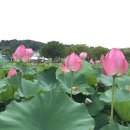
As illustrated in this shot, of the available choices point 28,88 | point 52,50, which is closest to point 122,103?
point 28,88

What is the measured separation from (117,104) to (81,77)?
0.54 m

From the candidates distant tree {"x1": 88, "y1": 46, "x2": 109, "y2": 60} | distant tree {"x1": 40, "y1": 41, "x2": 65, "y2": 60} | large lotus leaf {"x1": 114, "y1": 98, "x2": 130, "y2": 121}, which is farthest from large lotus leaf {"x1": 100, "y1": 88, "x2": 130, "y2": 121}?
distant tree {"x1": 40, "y1": 41, "x2": 65, "y2": 60}

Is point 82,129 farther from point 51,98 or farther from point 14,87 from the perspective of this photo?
point 14,87

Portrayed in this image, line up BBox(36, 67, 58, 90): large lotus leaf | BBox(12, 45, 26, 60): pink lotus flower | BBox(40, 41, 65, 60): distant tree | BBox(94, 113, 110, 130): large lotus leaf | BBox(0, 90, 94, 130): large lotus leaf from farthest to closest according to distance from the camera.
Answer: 1. BBox(40, 41, 65, 60): distant tree
2. BBox(12, 45, 26, 60): pink lotus flower
3. BBox(36, 67, 58, 90): large lotus leaf
4. BBox(94, 113, 110, 130): large lotus leaf
5. BBox(0, 90, 94, 130): large lotus leaf

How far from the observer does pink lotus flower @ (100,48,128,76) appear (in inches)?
43.4

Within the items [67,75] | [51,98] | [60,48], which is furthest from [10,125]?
[60,48]

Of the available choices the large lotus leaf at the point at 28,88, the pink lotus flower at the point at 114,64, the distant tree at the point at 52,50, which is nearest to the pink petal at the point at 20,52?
the large lotus leaf at the point at 28,88

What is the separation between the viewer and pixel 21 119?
96 cm

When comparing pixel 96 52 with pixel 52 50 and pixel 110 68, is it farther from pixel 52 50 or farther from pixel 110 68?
pixel 110 68

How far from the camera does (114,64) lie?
3.62 feet

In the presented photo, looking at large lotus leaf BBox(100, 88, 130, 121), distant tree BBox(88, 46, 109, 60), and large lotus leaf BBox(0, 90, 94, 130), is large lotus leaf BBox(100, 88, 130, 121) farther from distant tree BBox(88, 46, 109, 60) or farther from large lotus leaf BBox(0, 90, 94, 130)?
distant tree BBox(88, 46, 109, 60)

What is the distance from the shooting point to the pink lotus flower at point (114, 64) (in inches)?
43.4

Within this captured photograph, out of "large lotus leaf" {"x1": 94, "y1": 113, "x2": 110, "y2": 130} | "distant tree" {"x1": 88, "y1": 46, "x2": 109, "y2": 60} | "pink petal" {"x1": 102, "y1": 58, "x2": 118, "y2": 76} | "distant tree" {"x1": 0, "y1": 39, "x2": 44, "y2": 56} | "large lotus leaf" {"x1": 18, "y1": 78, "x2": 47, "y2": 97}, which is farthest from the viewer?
"distant tree" {"x1": 88, "y1": 46, "x2": 109, "y2": 60}

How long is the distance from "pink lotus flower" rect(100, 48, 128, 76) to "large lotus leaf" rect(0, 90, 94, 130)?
163mm
